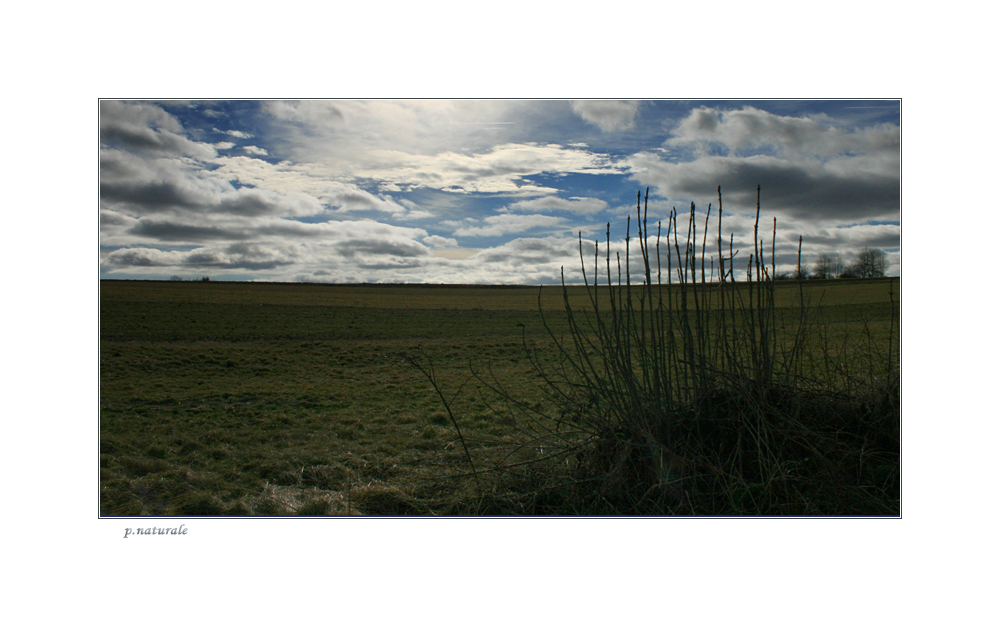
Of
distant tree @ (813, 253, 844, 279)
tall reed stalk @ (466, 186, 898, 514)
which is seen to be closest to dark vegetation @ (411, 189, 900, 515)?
tall reed stalk @ (466, 186, 898, 514)

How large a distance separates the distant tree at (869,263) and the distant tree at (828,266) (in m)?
0.07

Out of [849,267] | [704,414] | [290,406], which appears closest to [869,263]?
[849,267]

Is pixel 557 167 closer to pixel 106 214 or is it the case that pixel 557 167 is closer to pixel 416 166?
pixel 416 166

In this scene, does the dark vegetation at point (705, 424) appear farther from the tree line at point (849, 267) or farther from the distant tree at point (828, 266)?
the distant tree at point (828, 266)

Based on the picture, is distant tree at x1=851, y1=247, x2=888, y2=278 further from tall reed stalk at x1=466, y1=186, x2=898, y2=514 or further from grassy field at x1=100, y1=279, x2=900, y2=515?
tall reed stalk at x1=466, y1=186, x2=898, y2=514

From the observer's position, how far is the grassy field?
2494 millimetres

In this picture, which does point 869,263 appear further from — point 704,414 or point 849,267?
point 704,414

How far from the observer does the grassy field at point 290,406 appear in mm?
2494

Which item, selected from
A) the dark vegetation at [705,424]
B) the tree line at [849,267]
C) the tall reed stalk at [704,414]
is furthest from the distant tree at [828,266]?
the tall reed stalk at [704,414]

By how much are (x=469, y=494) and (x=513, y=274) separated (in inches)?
61.2

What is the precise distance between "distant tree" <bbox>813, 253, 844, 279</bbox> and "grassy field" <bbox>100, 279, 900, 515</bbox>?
8 centimetres

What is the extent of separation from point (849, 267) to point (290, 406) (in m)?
4.93

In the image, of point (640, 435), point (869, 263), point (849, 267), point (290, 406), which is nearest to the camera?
point (640, 435)

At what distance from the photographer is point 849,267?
108 inches
